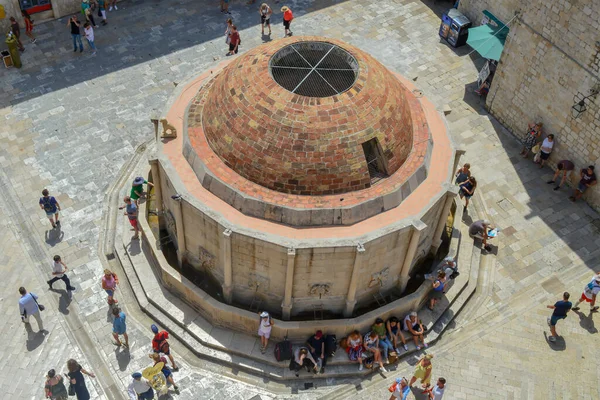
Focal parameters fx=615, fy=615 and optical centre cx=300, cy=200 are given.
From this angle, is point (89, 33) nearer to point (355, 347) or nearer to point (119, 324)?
point (119, 324)

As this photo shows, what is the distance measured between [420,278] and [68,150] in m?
14.1

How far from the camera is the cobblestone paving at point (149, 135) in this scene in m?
18.4

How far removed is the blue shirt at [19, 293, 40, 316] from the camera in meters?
18.0

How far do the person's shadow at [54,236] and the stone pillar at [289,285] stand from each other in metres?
8.48

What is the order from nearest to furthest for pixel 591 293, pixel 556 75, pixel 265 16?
pixel 591 293 → pixel 556 75 → pixel 265 16

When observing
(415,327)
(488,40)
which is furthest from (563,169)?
(415,327)

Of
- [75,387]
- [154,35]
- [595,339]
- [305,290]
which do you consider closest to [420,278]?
[305,290]

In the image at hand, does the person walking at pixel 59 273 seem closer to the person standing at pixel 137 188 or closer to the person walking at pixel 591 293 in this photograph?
the person standing at pixel 137 188

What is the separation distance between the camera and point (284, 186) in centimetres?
1706

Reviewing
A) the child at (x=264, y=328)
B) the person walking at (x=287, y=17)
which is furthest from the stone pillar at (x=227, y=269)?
the person walking at (x=287, y=17)

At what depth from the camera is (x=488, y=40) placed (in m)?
26.7

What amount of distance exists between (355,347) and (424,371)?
81.4 inches

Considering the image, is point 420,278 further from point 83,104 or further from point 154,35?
point 154,35

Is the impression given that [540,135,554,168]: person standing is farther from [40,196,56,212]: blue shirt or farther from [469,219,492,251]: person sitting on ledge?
[40,196,56,212]: blue shirt
